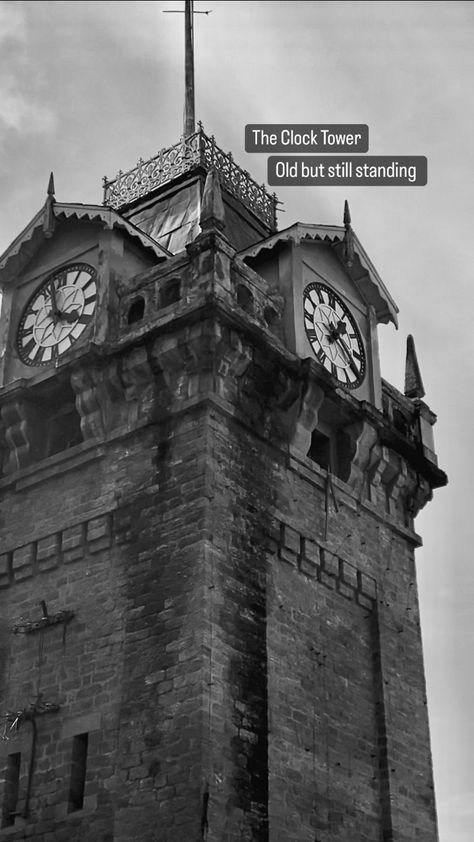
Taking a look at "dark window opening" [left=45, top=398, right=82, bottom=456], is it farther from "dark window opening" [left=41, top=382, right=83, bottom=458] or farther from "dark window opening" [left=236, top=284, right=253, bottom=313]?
"dark window opening" [left=236, top=284, right=253, bottom=313]

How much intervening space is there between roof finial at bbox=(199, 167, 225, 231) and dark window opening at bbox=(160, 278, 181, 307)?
130 cm

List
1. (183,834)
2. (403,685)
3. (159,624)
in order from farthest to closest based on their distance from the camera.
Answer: (403,685) → (159,624) → (183,834)

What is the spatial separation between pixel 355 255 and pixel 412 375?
3861 mm

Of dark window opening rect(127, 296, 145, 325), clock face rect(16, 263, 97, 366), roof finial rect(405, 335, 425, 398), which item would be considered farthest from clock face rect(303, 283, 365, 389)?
clock face rect(16, 263, 97, 366)

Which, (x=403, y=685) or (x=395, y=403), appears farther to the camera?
(x=395, y=403)

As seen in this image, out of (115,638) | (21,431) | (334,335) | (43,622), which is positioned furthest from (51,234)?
(115,638)

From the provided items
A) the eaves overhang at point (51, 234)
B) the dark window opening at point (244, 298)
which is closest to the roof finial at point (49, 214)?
the eaves overhang at point (51, 234)

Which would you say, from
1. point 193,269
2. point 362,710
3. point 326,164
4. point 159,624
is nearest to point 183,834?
point 159,624

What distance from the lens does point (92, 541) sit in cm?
2892

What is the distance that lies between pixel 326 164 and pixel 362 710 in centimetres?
1231

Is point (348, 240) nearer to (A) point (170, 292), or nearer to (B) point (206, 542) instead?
(A) point (170, 292)

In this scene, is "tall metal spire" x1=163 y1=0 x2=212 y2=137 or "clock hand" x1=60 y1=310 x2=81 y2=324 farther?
"tall metal spire" x1=163 y1=0 x2=212 y2=137

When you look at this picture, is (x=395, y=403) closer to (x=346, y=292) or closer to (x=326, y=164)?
(x=346, y=292)

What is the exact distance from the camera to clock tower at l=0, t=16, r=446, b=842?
1018 inches
